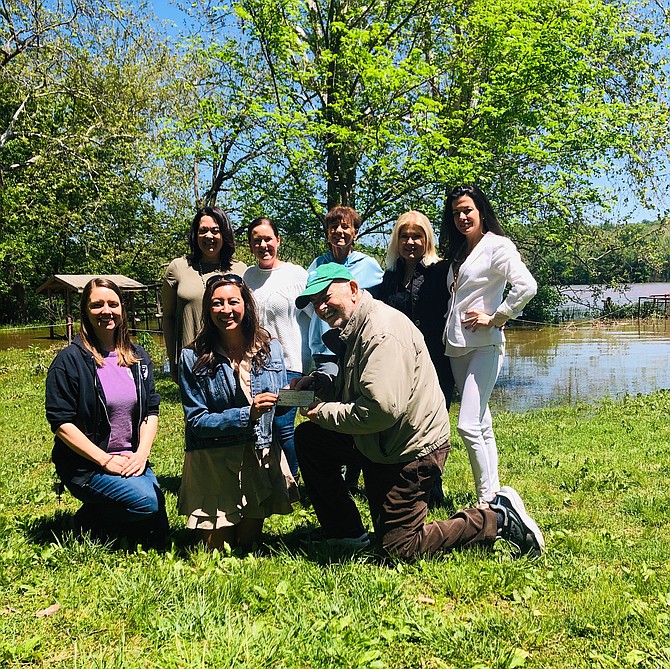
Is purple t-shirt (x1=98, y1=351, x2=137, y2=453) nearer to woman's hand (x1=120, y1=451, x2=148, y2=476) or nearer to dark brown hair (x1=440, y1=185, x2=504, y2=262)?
woman's hand (x1=120, y1=451, x2=148, y2=476)

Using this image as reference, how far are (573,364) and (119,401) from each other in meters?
18.2

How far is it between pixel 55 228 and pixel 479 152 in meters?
29.4

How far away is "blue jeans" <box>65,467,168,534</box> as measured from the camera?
12.6 ft

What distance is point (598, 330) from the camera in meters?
33.9

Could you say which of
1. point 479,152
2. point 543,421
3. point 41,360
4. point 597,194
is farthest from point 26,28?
point 543,421

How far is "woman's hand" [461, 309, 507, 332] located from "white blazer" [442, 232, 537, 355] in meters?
0.03

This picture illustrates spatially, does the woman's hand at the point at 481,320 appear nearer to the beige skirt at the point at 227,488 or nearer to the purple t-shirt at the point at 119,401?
the beige skirt at the point at 227,488

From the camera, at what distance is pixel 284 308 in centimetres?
472

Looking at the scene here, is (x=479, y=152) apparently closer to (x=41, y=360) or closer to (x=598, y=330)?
(x=41, y=360)

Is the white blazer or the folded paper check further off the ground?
the white blazer

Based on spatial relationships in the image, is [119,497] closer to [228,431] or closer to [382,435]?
[228,431]

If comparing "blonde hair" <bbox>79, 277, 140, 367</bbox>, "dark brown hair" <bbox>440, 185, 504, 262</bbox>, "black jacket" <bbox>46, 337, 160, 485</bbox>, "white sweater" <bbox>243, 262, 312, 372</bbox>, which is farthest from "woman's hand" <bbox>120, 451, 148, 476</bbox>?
"dark brown hair" <bbox>440, 185, 504, 262</bbox>

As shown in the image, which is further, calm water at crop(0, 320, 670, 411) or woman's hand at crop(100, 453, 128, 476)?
calm water at crop(0, 320, 670, 411)

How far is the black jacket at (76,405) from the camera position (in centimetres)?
385
